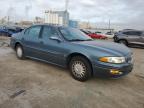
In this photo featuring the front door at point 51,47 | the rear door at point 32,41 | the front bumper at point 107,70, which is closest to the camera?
the front bumper at point 107,70

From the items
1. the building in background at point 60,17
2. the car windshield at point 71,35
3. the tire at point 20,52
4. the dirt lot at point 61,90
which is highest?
the building in background at point 60,17

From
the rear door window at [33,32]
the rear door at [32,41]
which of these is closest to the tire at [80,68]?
the rear door at [32,41]

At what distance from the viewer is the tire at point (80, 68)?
479 centimetres

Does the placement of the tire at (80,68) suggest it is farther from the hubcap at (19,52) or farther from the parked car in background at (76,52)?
the hubcap at (19,52)

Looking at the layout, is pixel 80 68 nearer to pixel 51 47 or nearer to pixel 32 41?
pixel 51 47

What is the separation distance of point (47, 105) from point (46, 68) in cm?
269

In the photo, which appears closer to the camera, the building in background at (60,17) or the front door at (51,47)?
the front door at (51,47)

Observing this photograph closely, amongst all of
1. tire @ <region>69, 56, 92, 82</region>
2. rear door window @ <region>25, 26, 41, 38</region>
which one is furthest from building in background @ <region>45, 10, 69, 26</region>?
tire @ <region>69, 56, 92, 82</region>

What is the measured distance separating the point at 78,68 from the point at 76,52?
0.44 metres

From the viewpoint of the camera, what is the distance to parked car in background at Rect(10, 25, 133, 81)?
454cm

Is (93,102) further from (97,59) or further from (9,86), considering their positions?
(9,86)

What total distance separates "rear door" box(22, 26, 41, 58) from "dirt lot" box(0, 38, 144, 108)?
725mm

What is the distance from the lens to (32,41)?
6.45 m

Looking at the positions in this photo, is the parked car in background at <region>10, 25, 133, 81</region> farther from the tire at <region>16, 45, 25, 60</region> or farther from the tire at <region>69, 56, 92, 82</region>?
the tire at <region>16, 45, 25, 60</region>
